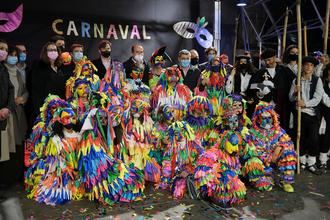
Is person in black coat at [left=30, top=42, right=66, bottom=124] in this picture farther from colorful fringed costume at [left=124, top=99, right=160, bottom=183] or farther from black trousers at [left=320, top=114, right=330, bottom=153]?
black trousers at [left=320, top=114, right=330, bottom=153]

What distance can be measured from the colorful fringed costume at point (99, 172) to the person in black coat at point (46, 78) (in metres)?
0.94

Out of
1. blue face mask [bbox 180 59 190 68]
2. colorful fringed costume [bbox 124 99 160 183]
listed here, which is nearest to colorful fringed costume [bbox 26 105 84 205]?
colorful fringed costume [bbox 124 99 160 183]

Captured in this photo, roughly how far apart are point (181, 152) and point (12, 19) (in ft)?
12.2

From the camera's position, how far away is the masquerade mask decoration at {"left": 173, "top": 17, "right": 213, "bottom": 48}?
7.13 meters

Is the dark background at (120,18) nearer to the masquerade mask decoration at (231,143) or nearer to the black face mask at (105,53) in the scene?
the black face mask at (105,53)

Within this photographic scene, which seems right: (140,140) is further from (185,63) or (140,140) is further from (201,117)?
(185,63)

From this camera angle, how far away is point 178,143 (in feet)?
11.9

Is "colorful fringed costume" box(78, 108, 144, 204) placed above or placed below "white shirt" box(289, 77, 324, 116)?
below

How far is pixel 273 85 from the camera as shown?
4.40m

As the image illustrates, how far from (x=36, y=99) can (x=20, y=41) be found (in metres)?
2.01

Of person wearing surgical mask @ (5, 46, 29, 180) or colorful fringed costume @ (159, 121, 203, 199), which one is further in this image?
person wearing surgical mask @ (5, 46, 29, 180)

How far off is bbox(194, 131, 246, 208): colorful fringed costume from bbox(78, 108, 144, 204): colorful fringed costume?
0.68 metres

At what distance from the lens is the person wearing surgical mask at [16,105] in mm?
3936

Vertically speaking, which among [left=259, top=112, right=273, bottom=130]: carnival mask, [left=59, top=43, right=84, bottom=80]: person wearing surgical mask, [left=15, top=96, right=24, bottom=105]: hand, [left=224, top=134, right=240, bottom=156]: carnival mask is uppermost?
[left=59, top=43, right=84, bottom=80]: person wearing surgical mask
